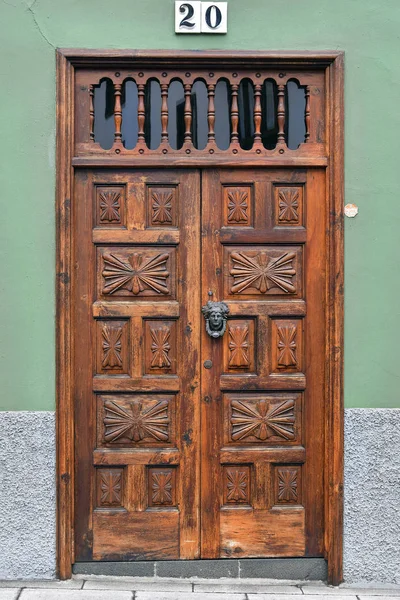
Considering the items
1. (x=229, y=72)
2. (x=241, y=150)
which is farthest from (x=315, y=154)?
(x=229, y=72)

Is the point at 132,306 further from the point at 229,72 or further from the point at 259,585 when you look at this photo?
the point at 259,585

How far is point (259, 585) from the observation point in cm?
452

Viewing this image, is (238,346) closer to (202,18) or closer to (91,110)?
(91,110)

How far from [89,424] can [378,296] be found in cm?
220

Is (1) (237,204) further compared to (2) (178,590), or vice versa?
(1) (237,204)

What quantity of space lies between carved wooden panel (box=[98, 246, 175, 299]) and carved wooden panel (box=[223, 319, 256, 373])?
1.77ft

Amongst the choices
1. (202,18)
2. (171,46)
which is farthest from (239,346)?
(202,18)

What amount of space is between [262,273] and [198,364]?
0.78 m

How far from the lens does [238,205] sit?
462cm

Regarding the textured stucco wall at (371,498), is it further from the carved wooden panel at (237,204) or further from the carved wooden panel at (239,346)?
the carved wooden panel at (237,204)

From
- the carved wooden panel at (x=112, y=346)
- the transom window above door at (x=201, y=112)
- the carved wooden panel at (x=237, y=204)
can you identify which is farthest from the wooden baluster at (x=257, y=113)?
the carved wooden panel at (x=112, y=346)

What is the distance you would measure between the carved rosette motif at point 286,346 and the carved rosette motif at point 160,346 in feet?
2.57

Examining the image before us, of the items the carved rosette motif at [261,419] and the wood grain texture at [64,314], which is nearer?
the wood grain texture at [64,314]

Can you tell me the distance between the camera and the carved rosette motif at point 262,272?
461 cm
